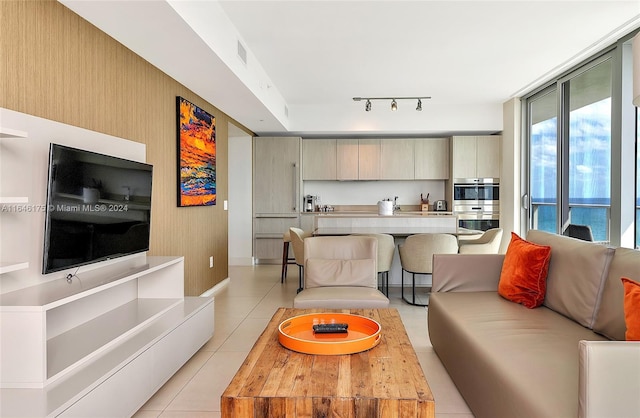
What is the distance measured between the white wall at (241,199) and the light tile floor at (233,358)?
1.92 metres

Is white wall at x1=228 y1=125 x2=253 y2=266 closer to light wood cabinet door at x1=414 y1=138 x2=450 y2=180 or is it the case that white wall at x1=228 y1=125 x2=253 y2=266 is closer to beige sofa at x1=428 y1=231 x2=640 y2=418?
light wood cabinet door at x1=414 y1=138 x2=450 y2=180

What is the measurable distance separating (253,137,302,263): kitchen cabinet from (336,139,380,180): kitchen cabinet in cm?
78

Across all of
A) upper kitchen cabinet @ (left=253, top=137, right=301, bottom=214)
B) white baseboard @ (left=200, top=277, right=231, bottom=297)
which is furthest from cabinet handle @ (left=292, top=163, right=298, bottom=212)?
white baseboard @ (left=200, top=277, right=231, bottom=297)

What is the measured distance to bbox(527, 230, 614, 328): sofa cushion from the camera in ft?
7.71

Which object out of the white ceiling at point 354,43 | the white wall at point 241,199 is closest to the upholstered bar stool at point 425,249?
the white ceiling at point 354,43

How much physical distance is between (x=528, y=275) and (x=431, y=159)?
4.97m

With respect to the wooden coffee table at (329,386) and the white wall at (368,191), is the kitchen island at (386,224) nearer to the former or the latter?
the white wall at (368,191)

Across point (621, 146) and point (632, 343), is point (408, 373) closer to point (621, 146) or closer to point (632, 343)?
point (632, 343)

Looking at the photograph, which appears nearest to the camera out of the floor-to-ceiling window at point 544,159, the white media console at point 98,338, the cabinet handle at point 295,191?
the white media console at point 98,338

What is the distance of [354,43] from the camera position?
426 cm

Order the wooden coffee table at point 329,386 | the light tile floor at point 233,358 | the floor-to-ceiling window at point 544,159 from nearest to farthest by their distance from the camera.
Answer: the wooden coffee table at point 329,386 → the light tile floor at point 233,358 → the floor-to-ceiling window at point 544,159

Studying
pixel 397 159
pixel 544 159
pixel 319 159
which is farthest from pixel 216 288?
pixel 544 159

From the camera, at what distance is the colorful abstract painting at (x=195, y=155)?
434cm

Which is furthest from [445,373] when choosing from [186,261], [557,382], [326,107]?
[326,107]
